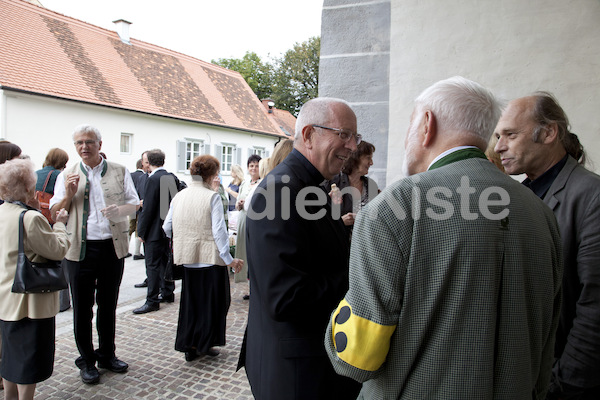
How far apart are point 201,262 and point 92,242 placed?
1040mm

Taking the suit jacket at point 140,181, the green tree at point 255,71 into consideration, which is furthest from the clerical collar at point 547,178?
the green tree at point 255,71

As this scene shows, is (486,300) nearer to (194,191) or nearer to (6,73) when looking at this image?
(194,191)

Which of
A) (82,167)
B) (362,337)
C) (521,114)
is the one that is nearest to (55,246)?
(82,167)

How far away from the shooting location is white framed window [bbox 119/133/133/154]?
58.6ft

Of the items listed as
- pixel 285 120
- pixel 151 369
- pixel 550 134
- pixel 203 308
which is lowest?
pixel 151 369

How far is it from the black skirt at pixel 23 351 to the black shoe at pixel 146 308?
2734mm

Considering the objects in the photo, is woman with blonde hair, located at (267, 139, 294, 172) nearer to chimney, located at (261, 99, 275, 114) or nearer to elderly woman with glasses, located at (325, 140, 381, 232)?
elderly woman with glasses, located at (325, 140, 381, 232)

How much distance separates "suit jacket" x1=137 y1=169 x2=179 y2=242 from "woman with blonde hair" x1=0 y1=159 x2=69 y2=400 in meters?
2.71

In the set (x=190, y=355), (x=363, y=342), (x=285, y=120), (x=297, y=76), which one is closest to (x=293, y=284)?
(x=363, y=342)

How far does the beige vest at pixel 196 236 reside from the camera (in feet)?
13.9

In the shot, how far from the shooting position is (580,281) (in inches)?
69.2

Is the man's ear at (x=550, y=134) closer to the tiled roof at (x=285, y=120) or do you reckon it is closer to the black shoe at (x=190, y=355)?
the black shoe at (x=190, y=355)

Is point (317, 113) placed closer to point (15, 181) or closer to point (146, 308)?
point (15, 181)

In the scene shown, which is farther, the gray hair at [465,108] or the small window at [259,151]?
the small window at [259,151]
